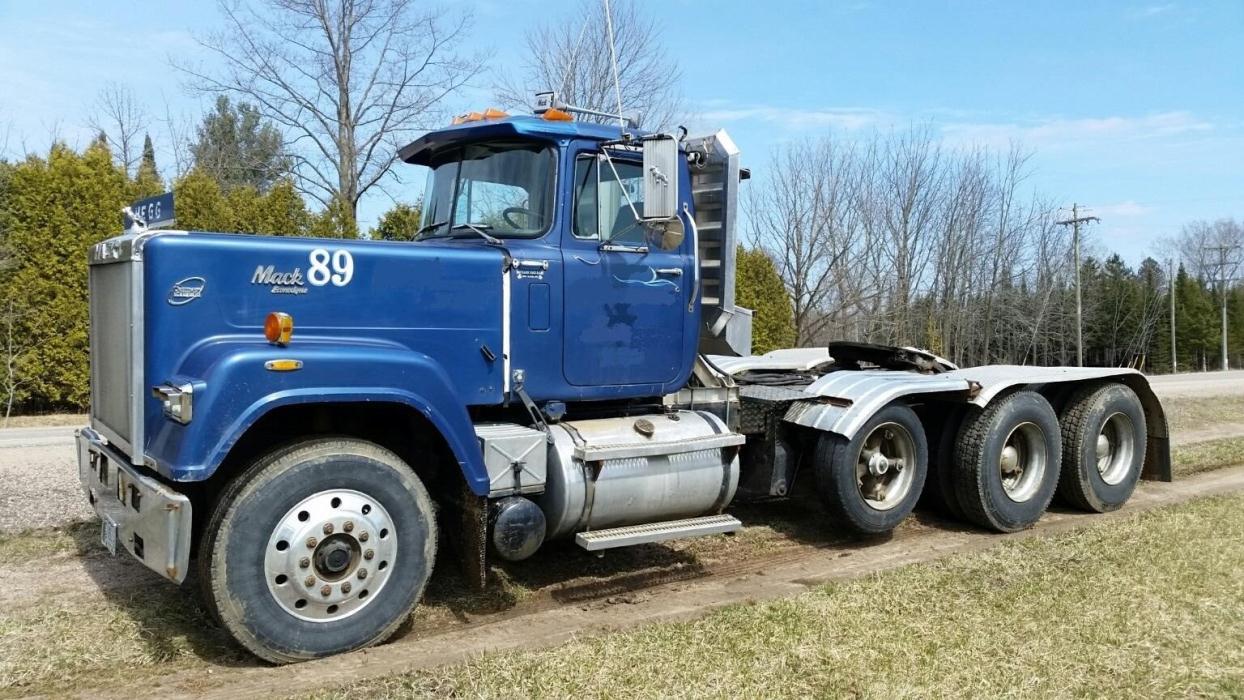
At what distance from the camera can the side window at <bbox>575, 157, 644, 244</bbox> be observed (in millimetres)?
5520

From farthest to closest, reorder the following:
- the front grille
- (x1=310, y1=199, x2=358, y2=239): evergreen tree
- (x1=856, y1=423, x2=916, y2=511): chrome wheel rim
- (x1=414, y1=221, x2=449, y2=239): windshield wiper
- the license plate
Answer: (x1=310, y1=199, x2=358, y2=239): evergreen tree < (x1=856, y1=423, x2=916, y2=511): chrome wheel rim < (x1=414, y1=221, x2=449, y2=239): windshield wiper < the license plate < the front grille

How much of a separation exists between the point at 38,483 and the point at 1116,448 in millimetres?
9654

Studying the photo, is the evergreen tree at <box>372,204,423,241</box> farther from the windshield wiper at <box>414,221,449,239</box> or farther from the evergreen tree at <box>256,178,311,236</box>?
the windshield wiper at <box>414,221,449,239</box>

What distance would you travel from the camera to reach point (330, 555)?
433 cm

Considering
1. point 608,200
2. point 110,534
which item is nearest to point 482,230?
point 608,200

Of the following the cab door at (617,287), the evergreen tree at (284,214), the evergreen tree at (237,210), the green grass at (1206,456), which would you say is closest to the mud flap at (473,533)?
the cab door at (617,287)

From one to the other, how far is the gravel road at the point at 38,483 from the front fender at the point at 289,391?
11.5ft

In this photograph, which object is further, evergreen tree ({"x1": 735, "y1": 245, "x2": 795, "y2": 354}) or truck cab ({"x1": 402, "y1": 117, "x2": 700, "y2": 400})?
evergreen tree ({"x1": 735, "y1": 245, "x2": 795, "y2": 354})

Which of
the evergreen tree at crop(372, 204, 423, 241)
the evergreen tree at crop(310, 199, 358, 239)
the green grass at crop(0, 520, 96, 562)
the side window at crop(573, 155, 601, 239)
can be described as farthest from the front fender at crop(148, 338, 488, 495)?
the evergreen tree at crop(310, 199, 358, 239)

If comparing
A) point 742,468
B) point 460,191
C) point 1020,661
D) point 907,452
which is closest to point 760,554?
point 742,468

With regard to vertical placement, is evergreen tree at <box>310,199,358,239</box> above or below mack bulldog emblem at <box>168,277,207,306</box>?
above

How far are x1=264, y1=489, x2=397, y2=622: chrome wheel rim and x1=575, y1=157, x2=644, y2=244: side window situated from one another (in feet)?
6.87

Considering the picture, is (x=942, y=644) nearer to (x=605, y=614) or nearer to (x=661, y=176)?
(x=605, y=614)

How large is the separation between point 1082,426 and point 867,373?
2.13m
